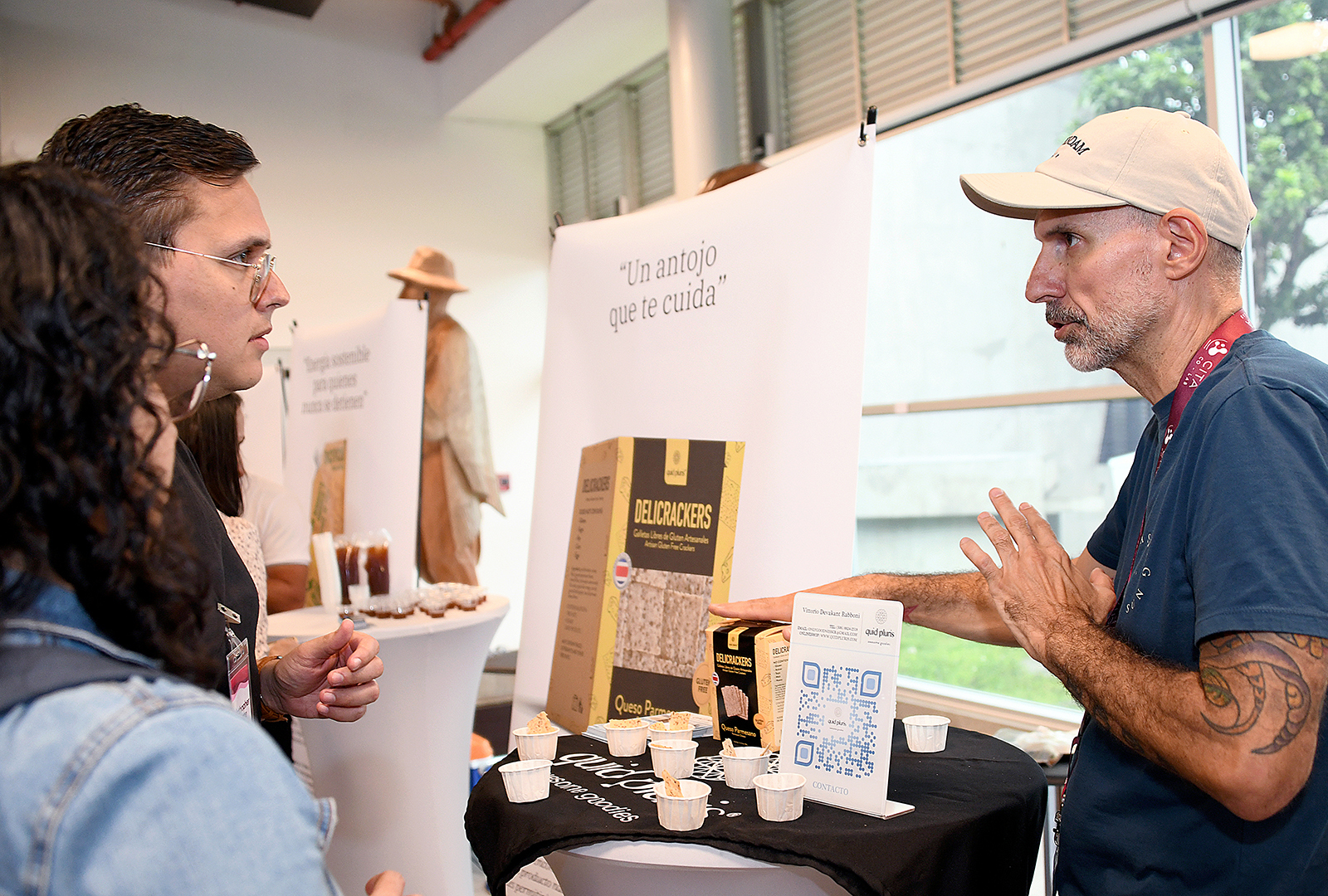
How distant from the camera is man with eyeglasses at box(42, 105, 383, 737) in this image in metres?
1.25

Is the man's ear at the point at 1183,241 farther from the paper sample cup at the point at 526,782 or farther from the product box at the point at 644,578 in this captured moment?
the paper sample cup at the point at 526,782

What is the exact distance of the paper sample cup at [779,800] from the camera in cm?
122

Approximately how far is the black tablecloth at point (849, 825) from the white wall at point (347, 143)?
5.24m

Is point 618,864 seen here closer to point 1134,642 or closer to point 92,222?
point 1134,642

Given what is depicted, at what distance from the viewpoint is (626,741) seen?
1.51 m

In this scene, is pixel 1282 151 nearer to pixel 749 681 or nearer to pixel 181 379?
pixel 749 681

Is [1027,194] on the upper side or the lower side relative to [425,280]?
lower

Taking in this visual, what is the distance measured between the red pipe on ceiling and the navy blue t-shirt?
5555 millimetres

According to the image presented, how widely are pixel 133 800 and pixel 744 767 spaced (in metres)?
0.89

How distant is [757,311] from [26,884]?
1.51 metres

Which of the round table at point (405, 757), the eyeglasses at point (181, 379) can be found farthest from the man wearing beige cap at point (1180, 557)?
the round table at point (405, 757)

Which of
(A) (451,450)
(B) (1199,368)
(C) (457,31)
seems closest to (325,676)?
(B) (1199,368)

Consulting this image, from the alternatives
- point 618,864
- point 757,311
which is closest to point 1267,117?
point 757,311

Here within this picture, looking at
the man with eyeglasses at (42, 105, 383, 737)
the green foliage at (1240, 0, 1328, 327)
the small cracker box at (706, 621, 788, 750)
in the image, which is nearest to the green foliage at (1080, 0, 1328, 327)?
the green foliage at (1240, 0, 1328, 327)
